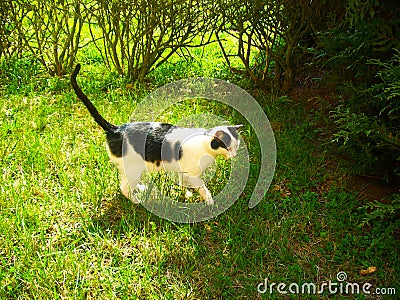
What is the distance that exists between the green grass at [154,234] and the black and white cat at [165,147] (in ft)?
1.15

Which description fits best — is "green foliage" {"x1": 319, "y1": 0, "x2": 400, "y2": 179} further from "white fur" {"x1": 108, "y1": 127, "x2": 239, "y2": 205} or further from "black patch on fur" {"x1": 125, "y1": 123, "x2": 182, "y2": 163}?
"black patch on fur" {"x1": 125, "y1": 123, "x2": 182, "y2": 163}

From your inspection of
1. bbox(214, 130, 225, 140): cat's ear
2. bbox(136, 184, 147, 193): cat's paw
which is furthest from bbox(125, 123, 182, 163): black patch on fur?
bbox(136, 184, 147, 193): cat's paw

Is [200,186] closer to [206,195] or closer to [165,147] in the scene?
[206,195]

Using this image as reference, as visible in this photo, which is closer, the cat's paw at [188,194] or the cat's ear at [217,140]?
the cat's ear at [217,140]

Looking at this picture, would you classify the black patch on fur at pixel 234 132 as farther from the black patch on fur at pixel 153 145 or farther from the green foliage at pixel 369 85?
the green foliage at pixel 369 85

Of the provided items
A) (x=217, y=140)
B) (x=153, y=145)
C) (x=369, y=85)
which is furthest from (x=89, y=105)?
(x=369, y=85)

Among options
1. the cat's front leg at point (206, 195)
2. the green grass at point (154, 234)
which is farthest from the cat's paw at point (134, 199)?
the cat's front leg at point (206, 195)

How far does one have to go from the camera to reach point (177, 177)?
349 cm

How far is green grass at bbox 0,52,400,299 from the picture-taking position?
276cm

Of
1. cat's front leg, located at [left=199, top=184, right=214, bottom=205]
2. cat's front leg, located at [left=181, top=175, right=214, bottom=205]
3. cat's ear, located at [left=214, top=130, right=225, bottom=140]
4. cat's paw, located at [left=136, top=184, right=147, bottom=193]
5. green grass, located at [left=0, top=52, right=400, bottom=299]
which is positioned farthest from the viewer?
cat's paw, located at [left=136, top=184, right=147, bottom=193]

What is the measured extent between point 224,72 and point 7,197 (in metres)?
3.40

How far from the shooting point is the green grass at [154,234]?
2.76 metres

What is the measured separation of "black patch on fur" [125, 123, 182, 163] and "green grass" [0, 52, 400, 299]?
445mm

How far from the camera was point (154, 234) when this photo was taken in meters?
3.11
